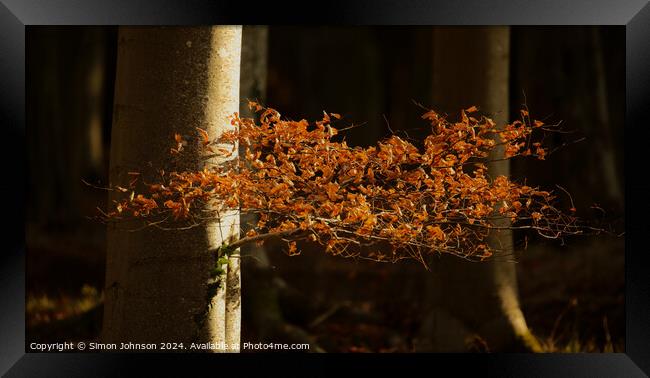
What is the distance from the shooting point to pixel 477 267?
17.7 feet

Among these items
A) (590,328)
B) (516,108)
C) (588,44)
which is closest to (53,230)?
(516,108)

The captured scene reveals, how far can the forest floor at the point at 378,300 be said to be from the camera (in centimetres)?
609

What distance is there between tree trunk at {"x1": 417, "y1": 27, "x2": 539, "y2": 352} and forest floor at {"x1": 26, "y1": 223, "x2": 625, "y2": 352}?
0.71 feet

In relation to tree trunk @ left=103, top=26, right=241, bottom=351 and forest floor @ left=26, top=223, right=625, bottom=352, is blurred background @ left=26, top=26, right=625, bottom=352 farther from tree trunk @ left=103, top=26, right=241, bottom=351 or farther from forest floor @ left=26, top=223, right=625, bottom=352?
tree trunk @ left=103, top=26, right=241, bottom=351

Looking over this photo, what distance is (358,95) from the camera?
16375mm

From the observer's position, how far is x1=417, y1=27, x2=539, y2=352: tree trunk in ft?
17.5

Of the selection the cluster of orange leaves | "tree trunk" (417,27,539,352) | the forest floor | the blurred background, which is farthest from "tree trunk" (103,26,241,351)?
"tree trunk" (417,27,539,352)

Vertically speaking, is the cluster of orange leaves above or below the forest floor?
above
